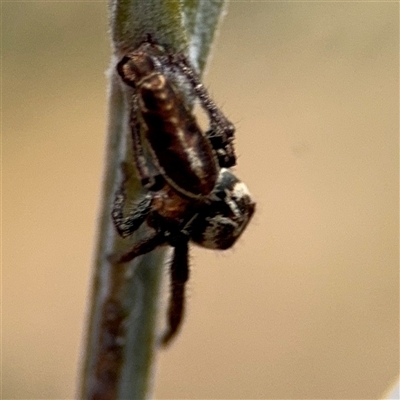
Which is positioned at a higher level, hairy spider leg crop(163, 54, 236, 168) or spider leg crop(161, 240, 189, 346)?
hairy spider leg crop(163, 54, 236, 168)

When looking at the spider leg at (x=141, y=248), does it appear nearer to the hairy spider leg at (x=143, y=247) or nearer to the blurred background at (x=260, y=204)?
the hairy spider leg at (x=143, y=247)

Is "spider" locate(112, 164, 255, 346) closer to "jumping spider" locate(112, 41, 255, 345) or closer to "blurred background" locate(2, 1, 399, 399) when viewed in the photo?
"jumping spider" locate(112, 41, 255, 345)

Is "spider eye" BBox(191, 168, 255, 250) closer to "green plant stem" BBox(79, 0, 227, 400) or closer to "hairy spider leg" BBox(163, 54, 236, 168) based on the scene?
"hairy spider leg" BBox(163, 54, 236, 168)

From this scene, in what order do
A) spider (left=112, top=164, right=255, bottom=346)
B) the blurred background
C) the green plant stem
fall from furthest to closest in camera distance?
the blurred background, spider (left=112, top=164, right=255, bottom=346), the green plant stem

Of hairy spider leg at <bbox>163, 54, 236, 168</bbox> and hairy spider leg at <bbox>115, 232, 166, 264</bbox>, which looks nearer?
hairy spider leg at <bbox>115, 232, 166, 264</bbox>

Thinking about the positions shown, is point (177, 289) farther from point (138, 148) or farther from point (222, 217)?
point (138, 148)

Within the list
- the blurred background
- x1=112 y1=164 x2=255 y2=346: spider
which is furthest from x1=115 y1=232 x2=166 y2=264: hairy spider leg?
the blurred background

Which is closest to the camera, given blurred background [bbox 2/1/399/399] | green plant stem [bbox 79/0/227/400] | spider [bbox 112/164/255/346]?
green plant stem [bbox 79/0/227/400]
